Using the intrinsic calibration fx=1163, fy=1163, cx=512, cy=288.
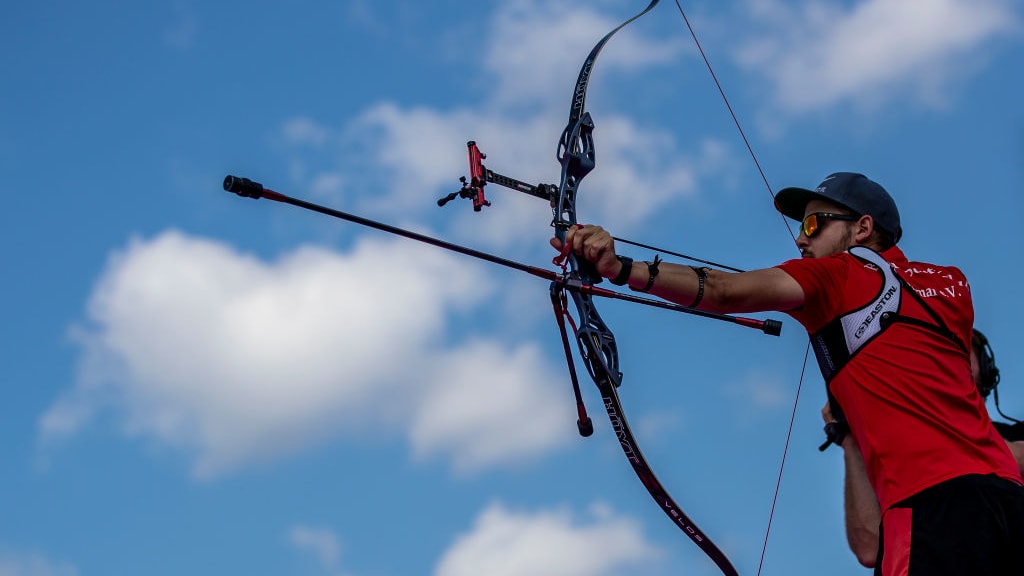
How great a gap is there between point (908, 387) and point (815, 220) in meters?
0.98

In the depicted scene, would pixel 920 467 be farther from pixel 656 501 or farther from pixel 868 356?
pixel 656 501

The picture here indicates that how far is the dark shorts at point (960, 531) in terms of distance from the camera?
11.7 feet

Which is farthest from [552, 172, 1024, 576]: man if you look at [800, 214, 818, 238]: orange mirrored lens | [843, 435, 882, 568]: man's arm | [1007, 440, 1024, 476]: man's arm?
[1007, 440, 1024, 476]: man's arm

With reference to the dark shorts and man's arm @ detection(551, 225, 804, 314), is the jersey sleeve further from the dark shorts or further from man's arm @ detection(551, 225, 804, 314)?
the dark shorts

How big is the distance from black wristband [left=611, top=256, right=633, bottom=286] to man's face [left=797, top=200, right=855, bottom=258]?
937 millimetres

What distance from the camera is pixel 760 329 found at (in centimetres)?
523

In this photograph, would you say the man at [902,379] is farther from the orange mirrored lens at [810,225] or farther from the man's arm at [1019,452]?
the man's arm at [1019,452]

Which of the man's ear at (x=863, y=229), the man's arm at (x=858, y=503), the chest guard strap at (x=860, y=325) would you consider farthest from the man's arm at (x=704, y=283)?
the man's arm at (x=858, y=503)

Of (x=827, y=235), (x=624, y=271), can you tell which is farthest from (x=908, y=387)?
(x=624, y=271)

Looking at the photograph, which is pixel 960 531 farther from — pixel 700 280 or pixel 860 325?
pixel 700 280

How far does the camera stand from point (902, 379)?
389 centimetres

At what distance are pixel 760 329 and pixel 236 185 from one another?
249 cm

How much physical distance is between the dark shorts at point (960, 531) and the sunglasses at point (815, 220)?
1.24m

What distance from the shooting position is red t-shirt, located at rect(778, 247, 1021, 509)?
12.5 ft
